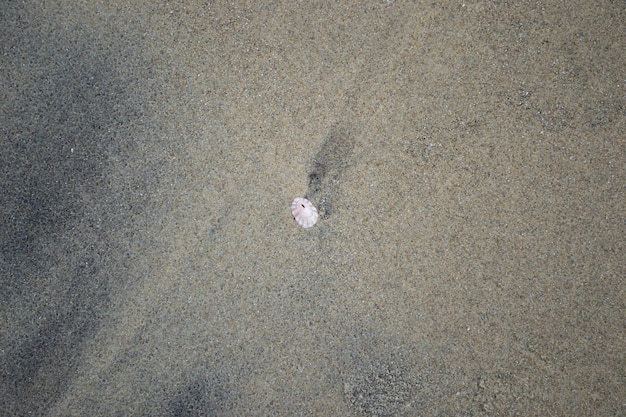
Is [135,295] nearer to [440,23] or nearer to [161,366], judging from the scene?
[161,366]

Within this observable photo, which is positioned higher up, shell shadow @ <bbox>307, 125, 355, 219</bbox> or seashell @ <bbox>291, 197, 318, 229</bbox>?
shell shadow @ <bbox>307, 125, 355, 219</bbox>

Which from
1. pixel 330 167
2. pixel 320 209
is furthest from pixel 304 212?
pixel 330 167

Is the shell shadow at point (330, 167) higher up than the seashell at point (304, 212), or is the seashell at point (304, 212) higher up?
the shell shadow at point (330, 167)

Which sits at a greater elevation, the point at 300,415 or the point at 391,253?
the point at 391,253

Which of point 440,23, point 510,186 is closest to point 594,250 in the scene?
point 510,186
